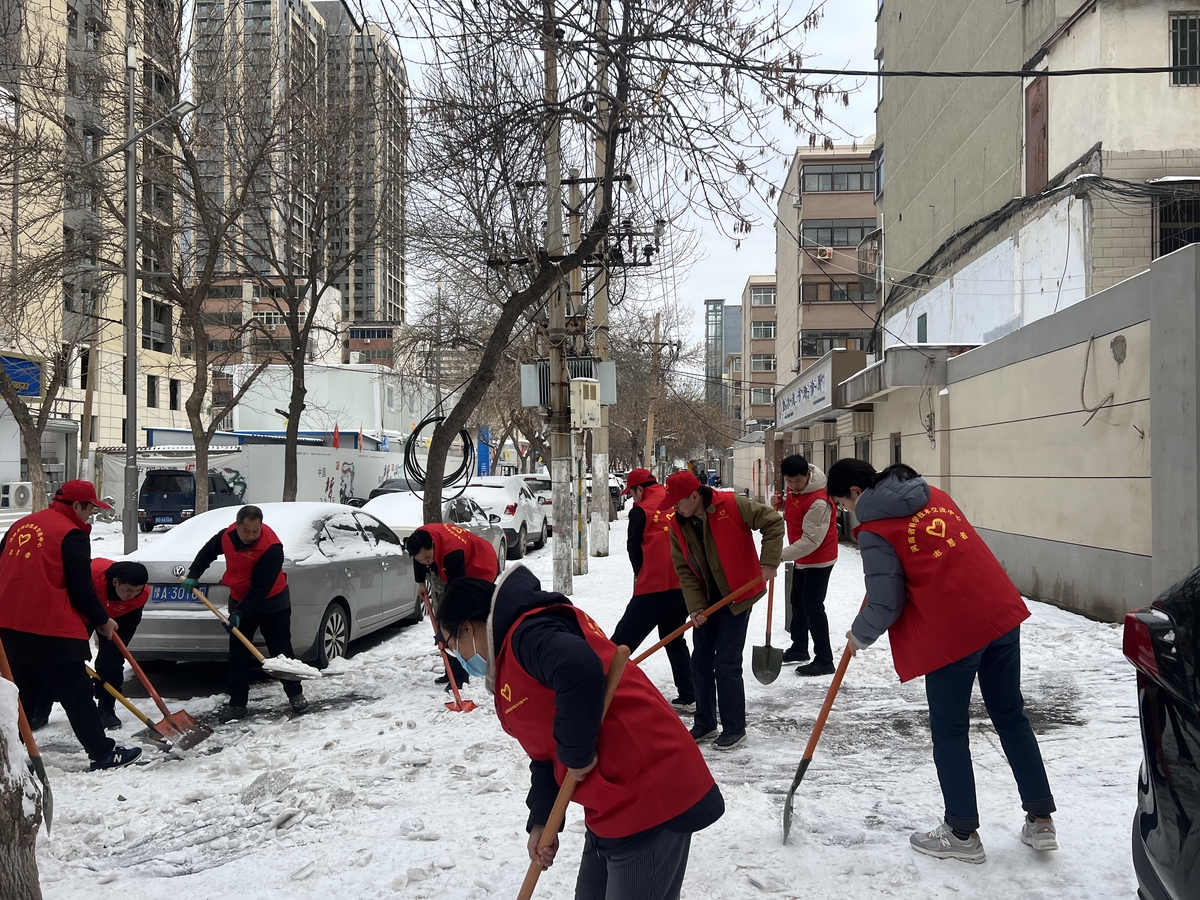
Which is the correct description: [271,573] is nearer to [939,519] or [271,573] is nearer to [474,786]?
[474,786]

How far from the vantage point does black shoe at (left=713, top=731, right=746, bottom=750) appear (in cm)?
545

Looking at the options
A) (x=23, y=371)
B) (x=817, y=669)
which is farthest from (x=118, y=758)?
(x=23, y=371)

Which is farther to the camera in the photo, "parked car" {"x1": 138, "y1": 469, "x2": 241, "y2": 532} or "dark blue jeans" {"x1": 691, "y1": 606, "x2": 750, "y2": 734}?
"parked car" {"x1": 138, "y1": 469, "x2": 241, "y2": 532}

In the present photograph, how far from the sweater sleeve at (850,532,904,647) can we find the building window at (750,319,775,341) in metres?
79.7

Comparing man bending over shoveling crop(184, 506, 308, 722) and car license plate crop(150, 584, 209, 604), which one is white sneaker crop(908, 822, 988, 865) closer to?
man bending over shoveling crop(184, 506, 308, 722)

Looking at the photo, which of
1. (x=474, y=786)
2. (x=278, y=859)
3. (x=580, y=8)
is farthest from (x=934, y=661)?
(x=580, y=8)

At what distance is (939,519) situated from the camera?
3.79 metres

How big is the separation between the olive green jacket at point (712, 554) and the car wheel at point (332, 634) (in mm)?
3551

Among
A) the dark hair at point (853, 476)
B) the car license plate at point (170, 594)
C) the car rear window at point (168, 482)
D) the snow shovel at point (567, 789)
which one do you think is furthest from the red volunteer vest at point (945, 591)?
the car rear window at point (168, 482)

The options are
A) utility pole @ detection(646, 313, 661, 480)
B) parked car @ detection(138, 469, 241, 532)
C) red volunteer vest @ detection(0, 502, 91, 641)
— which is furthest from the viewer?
utility pole @ detection(646, 313, 661, 480)

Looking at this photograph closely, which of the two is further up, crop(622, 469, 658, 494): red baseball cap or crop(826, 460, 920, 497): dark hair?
crop(826, 460, 920, 497): dark hair

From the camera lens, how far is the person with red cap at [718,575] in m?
5.45

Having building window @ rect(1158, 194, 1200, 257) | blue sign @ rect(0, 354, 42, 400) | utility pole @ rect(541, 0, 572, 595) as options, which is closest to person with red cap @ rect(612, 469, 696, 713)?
utility pole @ rect(541, 0, 572, 595)

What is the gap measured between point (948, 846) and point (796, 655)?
4.10 m
